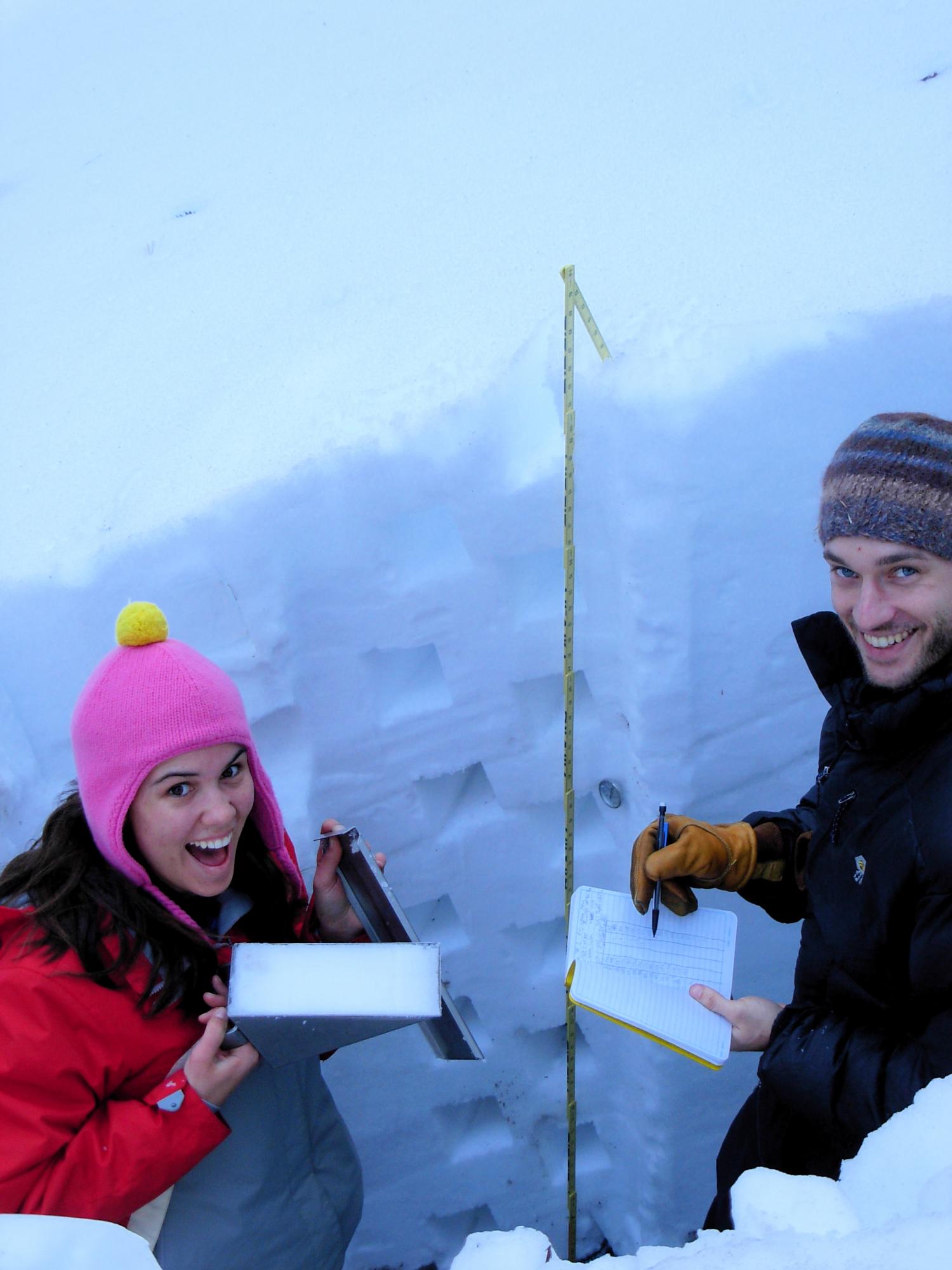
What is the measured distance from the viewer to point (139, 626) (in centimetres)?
136

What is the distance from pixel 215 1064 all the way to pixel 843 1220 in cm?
80

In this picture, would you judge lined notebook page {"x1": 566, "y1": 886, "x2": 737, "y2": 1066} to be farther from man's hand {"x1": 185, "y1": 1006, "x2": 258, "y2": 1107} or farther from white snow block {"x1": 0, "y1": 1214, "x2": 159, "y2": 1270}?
white snow block {"x1": 0, "y1": 1214, "x2": 159, "y2": 1270}

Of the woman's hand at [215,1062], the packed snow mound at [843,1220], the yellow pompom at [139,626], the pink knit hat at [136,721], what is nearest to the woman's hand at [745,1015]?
the packed snow mound at [843,1220]

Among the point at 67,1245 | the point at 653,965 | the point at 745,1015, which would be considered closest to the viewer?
the point at 67,1245

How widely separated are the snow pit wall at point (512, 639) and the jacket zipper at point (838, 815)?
2.40ft

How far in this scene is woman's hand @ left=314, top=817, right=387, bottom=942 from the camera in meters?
1.65

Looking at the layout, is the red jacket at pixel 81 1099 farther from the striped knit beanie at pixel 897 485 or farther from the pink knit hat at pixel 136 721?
the striped knit beanie at pixel 897 485

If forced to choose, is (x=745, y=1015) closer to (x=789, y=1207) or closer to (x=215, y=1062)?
(x=789, y=1207)

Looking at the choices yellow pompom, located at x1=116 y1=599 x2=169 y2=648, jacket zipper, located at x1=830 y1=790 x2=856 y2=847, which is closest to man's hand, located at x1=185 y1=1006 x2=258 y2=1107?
yellow pompom, located at x1=116 y1=599 x2=169 y2=648

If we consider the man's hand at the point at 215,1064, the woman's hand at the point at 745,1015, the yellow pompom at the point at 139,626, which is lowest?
the woman's hand at the point at 745,1015

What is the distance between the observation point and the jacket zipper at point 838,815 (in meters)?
1.33

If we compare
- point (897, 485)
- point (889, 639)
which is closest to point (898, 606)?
point (889, 639)

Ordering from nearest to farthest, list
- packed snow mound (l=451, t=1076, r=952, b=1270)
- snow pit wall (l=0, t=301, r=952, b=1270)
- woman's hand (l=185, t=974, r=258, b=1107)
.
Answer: packed snow mound (l=451, t=1076, r=952, b=1270) → woman's hand (l=185, t=974, r=258, b=1107) → snow pit wall (l=0, t=301, r=952, b=1270)

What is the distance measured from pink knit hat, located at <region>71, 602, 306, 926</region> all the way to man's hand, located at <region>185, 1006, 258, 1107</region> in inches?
6.3
